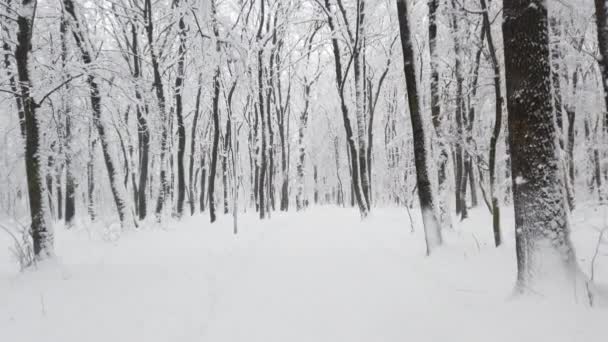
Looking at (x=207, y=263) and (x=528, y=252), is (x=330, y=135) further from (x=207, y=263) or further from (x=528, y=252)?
(x=528, y=252)

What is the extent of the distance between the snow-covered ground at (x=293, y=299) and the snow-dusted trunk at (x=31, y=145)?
72 centimetres

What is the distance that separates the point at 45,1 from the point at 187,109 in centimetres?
1675

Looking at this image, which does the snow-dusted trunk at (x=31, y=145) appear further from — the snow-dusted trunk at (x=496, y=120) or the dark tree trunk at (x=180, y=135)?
the dark tree trunk at (x=180, y=135)

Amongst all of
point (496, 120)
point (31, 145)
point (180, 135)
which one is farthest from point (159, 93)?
point (496, 120)

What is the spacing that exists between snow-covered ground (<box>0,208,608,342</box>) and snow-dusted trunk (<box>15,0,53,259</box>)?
0.72 metres

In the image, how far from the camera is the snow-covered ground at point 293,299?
3258 mm

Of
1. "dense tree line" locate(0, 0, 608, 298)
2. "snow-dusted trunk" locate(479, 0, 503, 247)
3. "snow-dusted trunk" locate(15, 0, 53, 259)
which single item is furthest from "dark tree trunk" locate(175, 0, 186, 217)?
"snow-dusted trunk" locate(479, 0, 503, 247)

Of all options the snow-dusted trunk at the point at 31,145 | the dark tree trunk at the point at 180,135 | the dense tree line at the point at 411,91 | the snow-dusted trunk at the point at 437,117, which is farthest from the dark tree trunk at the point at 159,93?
the snow-dusted trunk at the point at 437,117

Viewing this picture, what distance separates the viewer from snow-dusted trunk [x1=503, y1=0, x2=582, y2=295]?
349cm

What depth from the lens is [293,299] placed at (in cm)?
435

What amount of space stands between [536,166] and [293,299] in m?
3.16

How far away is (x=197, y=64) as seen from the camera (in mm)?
7379

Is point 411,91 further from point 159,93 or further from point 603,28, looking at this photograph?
point 159,93

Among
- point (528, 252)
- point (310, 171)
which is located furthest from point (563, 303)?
point (310, 171)
